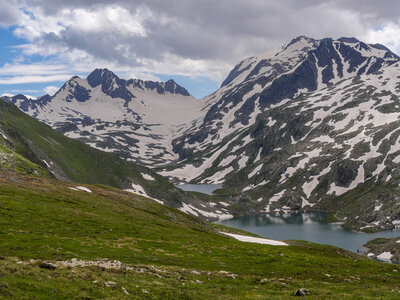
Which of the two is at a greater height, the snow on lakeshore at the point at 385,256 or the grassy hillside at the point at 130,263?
the grassy hillside at the point at 130,263

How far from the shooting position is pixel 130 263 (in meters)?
40.7

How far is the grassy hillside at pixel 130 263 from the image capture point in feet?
88.7

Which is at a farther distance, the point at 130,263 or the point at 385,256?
the point at 385,256

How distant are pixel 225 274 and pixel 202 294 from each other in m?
10.9

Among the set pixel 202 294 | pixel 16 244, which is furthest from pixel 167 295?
pixel 16 244

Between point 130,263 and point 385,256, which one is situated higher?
point 130,263

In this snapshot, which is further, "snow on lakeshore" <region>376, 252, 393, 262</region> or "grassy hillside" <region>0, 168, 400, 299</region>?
"snow on lakeshore" <region>376, 252, 393, 262</region>

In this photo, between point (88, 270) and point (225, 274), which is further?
point (225, 274)

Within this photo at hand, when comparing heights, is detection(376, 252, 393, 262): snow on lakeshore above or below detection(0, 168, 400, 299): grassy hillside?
below

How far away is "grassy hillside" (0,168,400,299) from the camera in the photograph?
27031 millimetres

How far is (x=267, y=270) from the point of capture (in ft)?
157

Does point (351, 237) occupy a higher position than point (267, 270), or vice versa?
point (267, 270)

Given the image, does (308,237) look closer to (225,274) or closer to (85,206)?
(85,206)

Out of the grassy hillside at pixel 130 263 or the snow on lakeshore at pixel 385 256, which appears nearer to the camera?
the grassy hillside at pixel 130 263
